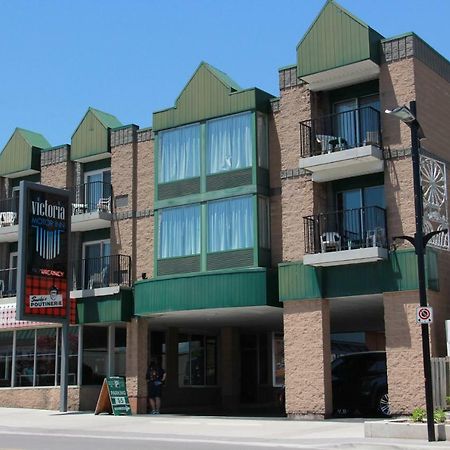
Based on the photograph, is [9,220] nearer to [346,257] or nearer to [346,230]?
[346,230]

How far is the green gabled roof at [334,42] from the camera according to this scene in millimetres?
23125

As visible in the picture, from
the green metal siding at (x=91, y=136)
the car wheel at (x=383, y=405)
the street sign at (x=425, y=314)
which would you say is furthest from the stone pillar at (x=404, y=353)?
the green metal siding at (x=91, y=136)

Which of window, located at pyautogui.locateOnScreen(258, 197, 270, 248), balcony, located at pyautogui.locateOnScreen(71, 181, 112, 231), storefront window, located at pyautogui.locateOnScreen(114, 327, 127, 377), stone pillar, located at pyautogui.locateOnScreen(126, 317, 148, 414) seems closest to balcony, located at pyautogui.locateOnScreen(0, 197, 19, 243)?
balcony, located at pyautogui.locateOnScreen(71, 181, 112, 231)

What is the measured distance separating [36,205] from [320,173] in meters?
9.89

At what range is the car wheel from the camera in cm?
2256

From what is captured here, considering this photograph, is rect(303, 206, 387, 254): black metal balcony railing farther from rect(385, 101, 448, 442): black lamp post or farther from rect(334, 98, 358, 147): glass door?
rect(385, 101, 448, 442): black lamp post

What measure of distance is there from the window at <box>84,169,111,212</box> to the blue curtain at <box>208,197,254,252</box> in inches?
207

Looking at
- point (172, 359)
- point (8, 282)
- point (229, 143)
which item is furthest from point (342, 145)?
point (8, 282)

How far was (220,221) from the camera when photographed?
25.5 metres

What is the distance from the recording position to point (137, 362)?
89.1 feet

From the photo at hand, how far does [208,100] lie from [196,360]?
11607 mm

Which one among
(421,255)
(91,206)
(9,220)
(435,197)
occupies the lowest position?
(421,255)

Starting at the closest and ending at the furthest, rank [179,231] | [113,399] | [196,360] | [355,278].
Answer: [355,278], [113,399], [179,231], [196,360]

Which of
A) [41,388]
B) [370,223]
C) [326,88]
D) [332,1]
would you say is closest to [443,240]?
[370,223]
